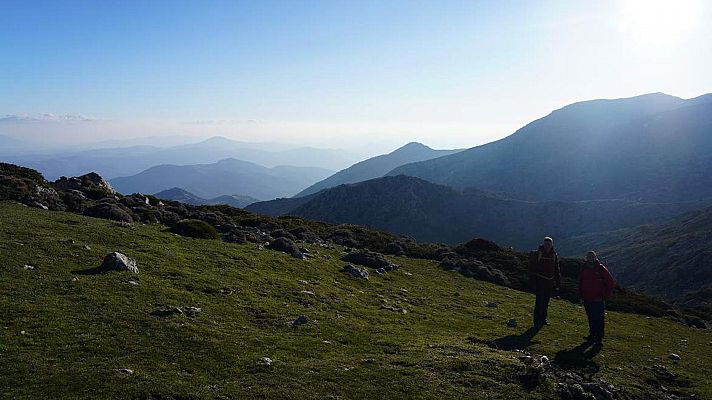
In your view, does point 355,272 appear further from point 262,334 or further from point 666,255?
point 666,255

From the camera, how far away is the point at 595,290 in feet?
67.4

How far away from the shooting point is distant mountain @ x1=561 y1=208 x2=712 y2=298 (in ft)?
353

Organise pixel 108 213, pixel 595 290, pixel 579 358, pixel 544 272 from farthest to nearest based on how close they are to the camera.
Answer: pixel 108 213 < pixel 544 272 < pixel 595 290 < pixel 579 358

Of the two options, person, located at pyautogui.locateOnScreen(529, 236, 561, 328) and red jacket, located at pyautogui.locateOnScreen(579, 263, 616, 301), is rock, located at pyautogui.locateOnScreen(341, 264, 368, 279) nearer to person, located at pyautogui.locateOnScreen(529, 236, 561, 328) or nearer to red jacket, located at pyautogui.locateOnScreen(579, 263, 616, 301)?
person, located at pyautogui.locateOnScreen(529, 236, 561, 328)

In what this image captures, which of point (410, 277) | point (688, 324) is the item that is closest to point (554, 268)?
point (410, 277)

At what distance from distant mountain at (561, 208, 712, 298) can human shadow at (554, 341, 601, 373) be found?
3857 inches

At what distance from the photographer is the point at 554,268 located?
72.6 feet

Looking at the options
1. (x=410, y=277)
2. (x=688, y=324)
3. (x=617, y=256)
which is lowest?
(x=617, y=256)

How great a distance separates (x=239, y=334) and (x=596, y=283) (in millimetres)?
16495

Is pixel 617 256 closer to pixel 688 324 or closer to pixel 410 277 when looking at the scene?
pixel 688 324

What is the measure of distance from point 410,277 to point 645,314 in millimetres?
23450

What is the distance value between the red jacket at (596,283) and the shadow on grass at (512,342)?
342 cm

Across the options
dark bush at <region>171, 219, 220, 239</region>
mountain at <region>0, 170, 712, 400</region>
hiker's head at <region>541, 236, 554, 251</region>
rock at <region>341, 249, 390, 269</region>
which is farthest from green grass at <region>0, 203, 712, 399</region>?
rock at <region>341, 249, 390, 269</region>

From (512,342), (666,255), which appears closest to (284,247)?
(512,342)
